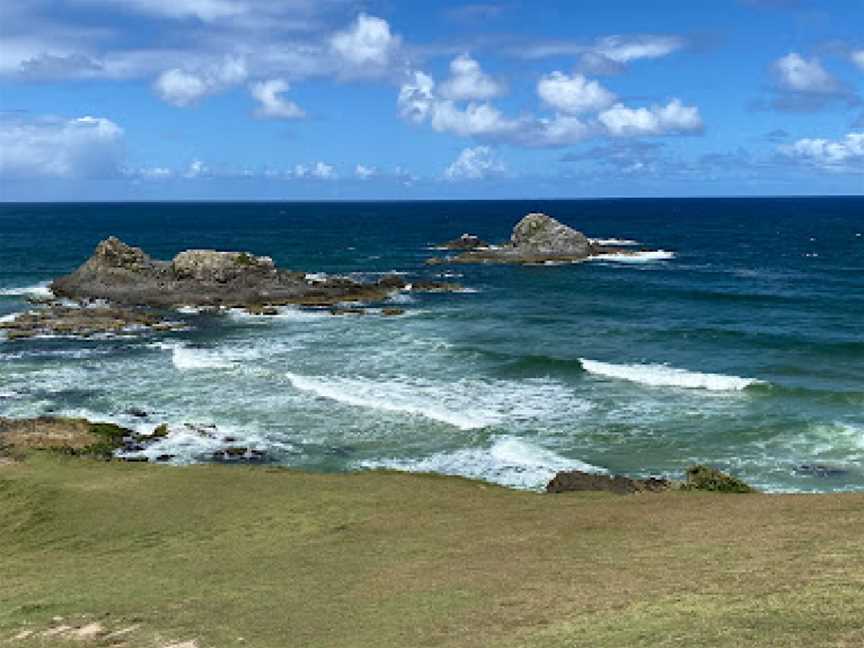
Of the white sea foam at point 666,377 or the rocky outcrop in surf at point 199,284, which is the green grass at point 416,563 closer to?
the white sea foam at point 666,377

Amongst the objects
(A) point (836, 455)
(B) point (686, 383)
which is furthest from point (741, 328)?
(A) point (836, 455)

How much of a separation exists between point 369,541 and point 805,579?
11144 millimetres

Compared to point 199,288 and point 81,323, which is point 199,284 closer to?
point 199,288

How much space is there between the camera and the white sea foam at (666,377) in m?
48.3

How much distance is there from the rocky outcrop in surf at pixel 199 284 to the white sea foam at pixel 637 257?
42.8m

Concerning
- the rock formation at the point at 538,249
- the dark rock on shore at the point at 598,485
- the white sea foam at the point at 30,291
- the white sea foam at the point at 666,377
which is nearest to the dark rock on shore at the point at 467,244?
the rock formation at the point at 538,249

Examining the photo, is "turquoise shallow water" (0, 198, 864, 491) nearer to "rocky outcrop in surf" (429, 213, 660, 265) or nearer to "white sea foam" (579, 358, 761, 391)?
"white sea foam" (579, 358, 761, 391)

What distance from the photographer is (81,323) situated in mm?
69875

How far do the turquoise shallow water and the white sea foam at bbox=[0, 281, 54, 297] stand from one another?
4.27 feet

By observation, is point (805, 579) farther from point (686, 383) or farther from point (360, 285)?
point (360, 285)

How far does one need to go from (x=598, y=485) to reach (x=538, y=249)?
96677mm

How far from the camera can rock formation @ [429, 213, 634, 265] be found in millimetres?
122037

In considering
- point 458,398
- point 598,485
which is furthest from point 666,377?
point 598,485

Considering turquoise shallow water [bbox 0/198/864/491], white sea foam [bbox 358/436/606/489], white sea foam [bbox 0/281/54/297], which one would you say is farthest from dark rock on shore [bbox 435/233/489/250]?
white sea foam [bbox 358/436/606/489]
